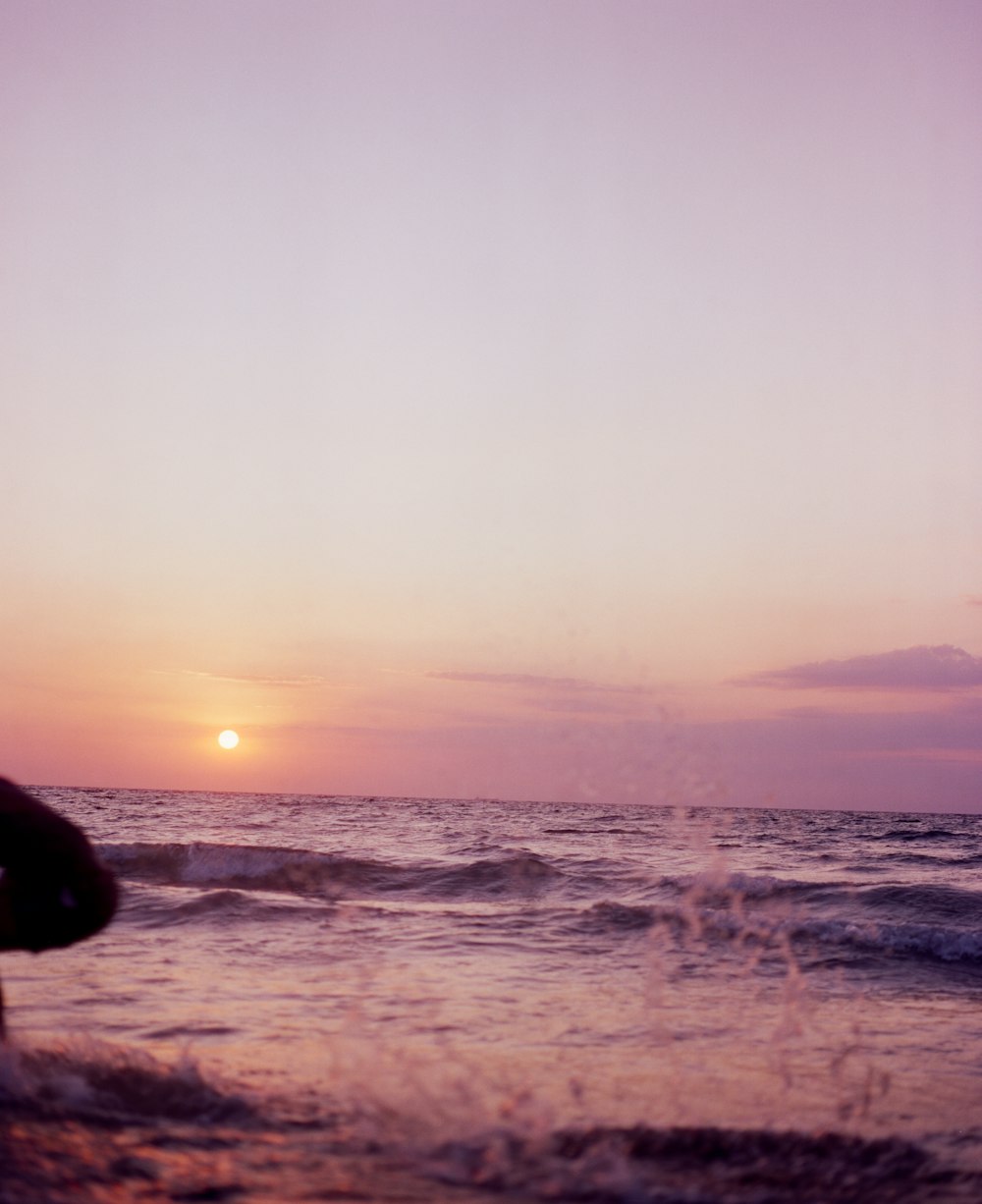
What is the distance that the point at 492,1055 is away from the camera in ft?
23.4

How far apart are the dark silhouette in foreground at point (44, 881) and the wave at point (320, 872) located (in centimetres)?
1409

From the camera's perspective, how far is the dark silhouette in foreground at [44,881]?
4375 mm

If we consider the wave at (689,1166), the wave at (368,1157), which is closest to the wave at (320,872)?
the wave at (368,1157)

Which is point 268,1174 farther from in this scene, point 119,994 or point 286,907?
point 286,907

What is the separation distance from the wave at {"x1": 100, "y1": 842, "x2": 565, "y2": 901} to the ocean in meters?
2.59

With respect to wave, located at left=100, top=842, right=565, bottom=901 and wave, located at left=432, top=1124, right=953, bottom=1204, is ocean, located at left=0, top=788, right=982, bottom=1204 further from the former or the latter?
wave, located at left=100, top=842, right=565, bottom=901

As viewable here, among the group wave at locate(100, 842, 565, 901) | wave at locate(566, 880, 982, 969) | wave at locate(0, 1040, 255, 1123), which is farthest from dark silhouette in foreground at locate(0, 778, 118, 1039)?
wave at locate(100, 842, 565, 901)

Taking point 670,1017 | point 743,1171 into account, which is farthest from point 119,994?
point 743,1171

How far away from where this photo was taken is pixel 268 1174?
453 centimetres

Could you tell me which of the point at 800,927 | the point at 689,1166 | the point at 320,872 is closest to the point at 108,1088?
the point at 689,1166

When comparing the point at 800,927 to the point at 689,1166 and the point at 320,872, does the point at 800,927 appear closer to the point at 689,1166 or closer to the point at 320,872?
the point at 320,872

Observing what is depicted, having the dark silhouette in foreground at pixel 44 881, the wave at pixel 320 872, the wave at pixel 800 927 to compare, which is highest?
the dark silhouette in foreground at pixel 44 881

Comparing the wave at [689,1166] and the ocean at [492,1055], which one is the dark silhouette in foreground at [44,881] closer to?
the ocean at [492,1055]

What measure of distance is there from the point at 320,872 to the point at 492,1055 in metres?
16.0
